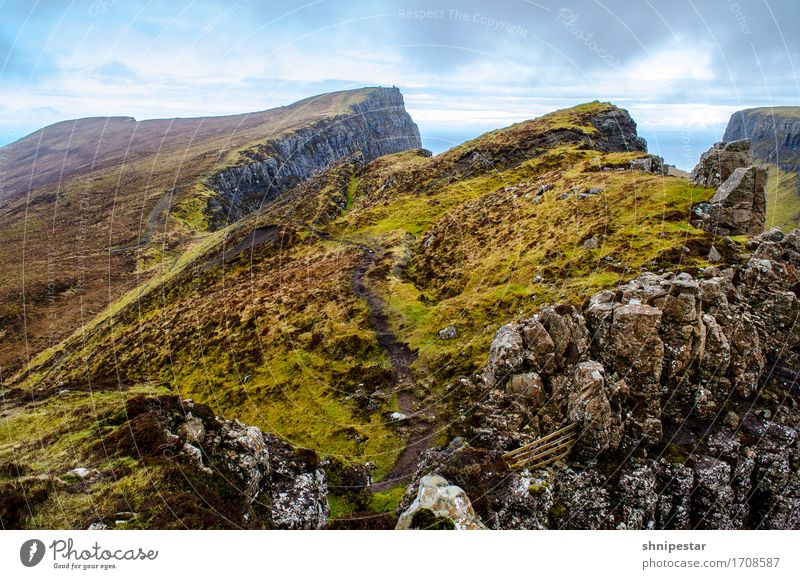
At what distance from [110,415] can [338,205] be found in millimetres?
95263

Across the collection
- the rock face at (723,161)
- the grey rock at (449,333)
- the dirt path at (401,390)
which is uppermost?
the rock face at (723,161)

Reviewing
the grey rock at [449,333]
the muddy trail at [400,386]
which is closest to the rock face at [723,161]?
the grey rock at [449,333]

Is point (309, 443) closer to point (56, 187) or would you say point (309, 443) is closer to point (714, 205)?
point (714, 205)

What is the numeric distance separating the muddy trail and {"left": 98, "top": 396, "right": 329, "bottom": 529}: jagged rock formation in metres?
6.50

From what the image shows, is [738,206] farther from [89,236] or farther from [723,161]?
[89,236]

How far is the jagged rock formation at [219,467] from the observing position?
42.8ft

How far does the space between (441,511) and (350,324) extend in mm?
30594

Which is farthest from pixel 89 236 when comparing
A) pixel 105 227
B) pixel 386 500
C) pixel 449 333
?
pixel 386 500

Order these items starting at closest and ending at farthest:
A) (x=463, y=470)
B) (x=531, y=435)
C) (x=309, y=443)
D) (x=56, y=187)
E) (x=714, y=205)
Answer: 1. (x=463, y=470)
2. (x=531, y=435)
3. (x=309, y=443)
4. (x=714, y=205)
5. (x=56, y=187)

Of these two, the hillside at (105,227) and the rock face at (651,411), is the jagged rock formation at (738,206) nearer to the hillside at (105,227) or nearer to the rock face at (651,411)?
the rock face at (651,411)

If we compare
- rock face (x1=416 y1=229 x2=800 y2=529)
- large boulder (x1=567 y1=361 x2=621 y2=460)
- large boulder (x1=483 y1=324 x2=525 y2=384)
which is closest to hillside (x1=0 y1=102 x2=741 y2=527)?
large boulder (x1=483 y1=324 x2=525 y2=384)

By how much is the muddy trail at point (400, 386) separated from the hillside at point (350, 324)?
0.14 m

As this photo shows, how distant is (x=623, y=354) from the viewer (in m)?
19.3

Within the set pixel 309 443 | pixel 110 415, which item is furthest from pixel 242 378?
pixel 110 415
